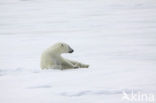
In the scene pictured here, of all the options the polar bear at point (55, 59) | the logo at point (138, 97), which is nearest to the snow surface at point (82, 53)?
the logo at point (138, 97)

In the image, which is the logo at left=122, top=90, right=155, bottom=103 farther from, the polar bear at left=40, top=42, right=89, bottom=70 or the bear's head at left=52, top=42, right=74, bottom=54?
the bear's head at left=52, top=42, right=74, bottom=54

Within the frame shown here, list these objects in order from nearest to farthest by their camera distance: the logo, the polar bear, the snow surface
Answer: the logo
the snow surface
the polar bear

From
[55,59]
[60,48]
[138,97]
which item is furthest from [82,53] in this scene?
[138,97]

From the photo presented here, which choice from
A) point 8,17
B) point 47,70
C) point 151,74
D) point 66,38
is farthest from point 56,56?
point 8,17

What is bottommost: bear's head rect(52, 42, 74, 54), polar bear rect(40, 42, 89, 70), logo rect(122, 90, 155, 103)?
logo rect(122, 90, 155, 103)

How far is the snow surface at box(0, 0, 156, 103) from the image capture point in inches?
208

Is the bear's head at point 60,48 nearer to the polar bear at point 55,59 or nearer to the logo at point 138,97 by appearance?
the polar bear at point 55,59

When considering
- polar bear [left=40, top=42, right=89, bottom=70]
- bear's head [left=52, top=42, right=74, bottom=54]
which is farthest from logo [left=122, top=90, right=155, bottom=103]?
bear's head [left=52, top=42, right=74, bottom=54]

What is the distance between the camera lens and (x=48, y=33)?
51.2ft

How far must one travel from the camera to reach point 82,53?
10312 millimetres

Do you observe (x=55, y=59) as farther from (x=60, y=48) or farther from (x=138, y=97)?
(x=138, y=97)

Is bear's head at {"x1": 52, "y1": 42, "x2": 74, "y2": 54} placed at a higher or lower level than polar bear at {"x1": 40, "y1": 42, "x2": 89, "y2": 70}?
higher

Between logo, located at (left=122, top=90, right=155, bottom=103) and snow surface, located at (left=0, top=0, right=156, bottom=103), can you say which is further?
snow surface, located at (left=0, top=0, right=156, bottom=103)

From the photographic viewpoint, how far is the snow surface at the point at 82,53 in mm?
5273
